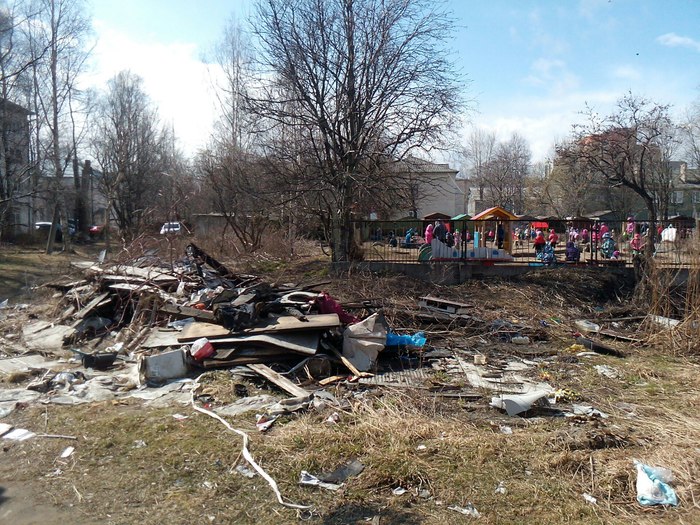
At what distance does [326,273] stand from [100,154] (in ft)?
103

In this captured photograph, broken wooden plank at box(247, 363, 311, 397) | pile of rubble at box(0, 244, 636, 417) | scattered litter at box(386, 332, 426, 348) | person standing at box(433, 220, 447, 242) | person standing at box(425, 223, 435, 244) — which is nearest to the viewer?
broken wooden plank at box(247, 363, 311, 397)

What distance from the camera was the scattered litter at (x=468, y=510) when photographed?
3867 millimetres

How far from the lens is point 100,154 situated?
39062 mm

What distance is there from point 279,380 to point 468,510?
3337mm

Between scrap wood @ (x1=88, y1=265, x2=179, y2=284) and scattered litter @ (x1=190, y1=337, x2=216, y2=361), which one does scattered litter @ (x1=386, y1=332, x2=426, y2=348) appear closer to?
scattered litter @ (x1=190, y1=337, x2=216, y2=361)

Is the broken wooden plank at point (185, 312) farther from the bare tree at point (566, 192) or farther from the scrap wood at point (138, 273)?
the bare tree at point (566, 192)

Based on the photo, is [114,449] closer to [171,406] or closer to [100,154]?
[171,406]

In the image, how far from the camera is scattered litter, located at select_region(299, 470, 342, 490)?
→ 4.25m

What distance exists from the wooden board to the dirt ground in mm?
708

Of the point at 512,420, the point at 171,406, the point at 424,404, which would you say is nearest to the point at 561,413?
the point at 512,420

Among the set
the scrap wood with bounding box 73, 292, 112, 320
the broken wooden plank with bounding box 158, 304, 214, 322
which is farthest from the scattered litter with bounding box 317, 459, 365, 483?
the scrap wood with bounding box 73, 292, 112, 320

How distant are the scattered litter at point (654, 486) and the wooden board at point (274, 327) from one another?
4.36 m

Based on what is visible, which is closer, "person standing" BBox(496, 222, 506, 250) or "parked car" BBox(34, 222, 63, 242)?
"person standing" BBox(496, 222, 506, 250)

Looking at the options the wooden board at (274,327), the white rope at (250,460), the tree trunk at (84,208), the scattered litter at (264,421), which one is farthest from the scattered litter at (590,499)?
the tree trunk at (84,208)
